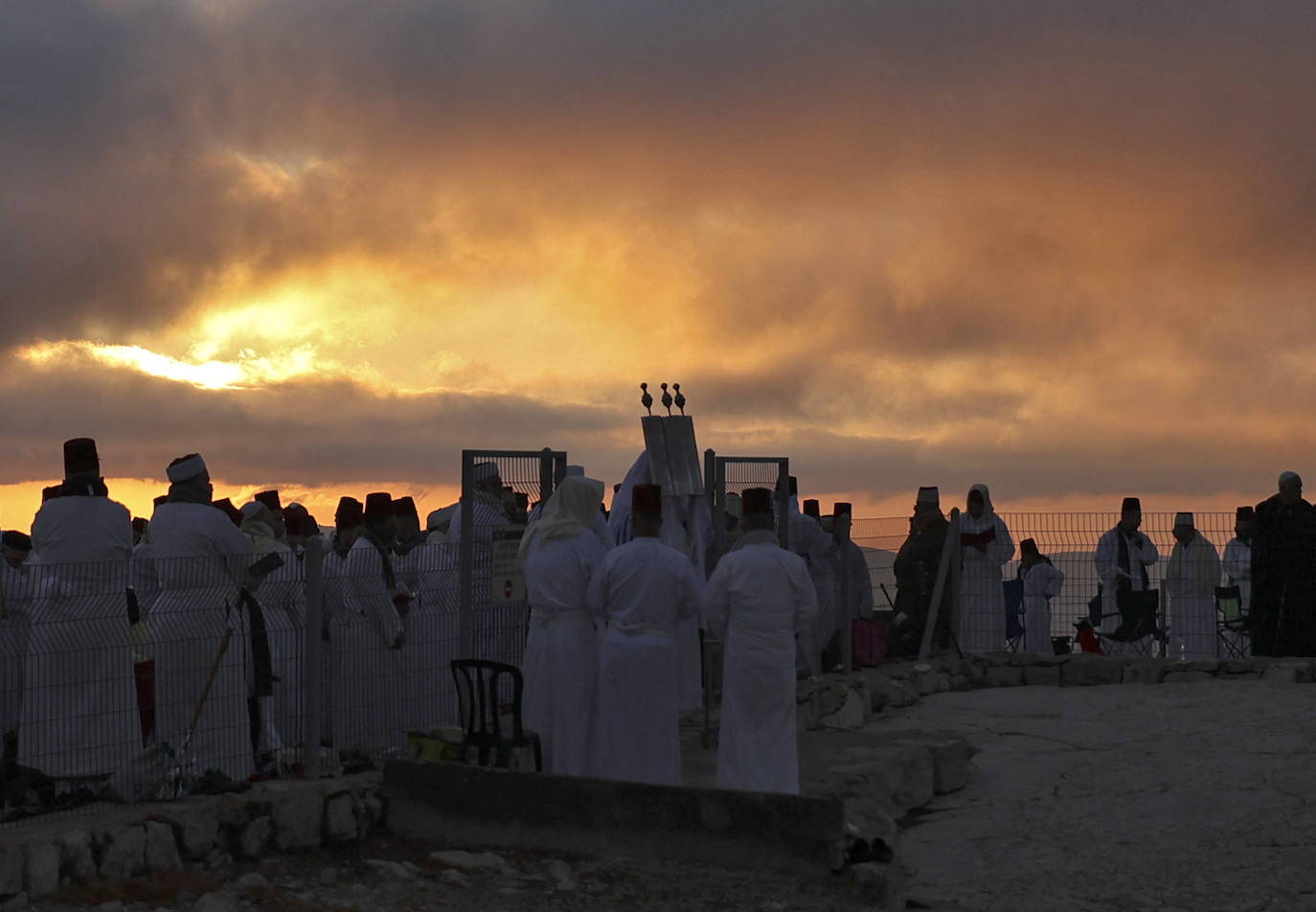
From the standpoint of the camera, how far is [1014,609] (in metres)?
20.1

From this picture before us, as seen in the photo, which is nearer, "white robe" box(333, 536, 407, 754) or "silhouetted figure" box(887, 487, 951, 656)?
"white robe" box(333, 536, 407, 754)

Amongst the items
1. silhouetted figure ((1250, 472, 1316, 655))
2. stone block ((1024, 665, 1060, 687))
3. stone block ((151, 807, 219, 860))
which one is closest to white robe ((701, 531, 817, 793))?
stone block ((151, 807, 219, 860))

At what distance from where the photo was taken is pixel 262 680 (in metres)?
10.3

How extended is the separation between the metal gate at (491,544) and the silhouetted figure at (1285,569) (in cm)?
930

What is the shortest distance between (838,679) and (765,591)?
5351 millimetres

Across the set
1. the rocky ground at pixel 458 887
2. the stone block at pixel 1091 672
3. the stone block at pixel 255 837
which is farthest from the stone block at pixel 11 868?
the stone block at pixel 1091 672

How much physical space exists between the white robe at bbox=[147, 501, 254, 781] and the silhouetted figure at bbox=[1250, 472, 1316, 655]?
12.1 metres

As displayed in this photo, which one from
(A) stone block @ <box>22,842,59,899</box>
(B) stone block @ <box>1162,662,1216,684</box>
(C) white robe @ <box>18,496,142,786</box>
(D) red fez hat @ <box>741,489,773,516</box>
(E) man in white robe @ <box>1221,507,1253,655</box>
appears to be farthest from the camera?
(E) man in white robe @ <box>1221,507,1253,655</box>

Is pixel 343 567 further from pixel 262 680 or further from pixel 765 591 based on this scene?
pixel 765 591

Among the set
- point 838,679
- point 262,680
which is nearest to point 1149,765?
point 838,679

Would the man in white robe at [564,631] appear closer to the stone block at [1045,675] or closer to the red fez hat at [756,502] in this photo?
the red fez hat at [756,502]

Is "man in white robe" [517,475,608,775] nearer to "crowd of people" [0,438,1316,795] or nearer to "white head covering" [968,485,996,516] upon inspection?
"crowd of people" [0,438,1316,795]

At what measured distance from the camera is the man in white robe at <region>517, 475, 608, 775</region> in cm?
1059

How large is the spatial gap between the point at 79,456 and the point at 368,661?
7.98 feet
